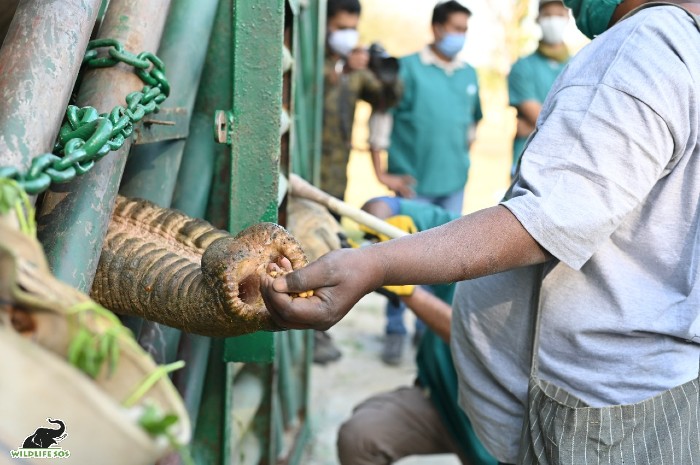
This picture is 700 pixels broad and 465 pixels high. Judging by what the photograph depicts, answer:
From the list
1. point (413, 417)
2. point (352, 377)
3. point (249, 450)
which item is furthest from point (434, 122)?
point (249, 450)

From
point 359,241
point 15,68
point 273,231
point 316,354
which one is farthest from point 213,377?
point 316,354

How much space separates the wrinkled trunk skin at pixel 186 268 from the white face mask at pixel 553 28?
508 cm

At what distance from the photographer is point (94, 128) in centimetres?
145

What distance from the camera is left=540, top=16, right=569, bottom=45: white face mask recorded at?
631cm

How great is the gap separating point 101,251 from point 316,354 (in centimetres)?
355

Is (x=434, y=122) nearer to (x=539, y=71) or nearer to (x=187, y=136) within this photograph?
(x=539, y=71)

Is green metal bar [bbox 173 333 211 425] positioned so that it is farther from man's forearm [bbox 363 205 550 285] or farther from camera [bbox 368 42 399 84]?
camera [bbox 368 42 399 84]

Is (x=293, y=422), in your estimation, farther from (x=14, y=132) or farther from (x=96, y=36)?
(x=14, y=132)

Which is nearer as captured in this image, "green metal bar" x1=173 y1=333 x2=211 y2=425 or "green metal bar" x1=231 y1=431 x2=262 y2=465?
"green metal bar" x1=173 y1=333 x2=211 y2=425

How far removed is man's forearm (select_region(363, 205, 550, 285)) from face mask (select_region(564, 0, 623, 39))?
2.14ft

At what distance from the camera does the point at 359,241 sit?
9.19 feet

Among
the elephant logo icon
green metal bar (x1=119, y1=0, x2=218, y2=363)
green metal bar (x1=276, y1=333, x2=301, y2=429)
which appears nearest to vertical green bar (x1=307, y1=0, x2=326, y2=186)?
green metal bar (x1=276, y1=333, x2=301, y2=429)

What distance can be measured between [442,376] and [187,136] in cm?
125

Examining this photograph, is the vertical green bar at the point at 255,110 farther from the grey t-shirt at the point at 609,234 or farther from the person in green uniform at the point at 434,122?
the person in green uniform at the point at 434,122
